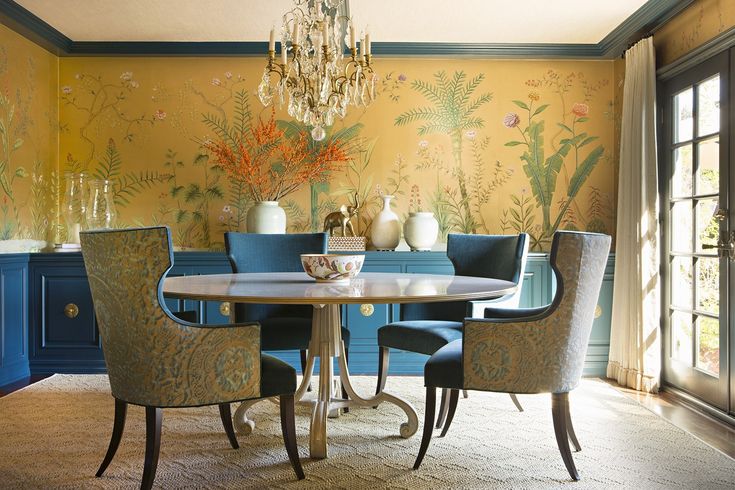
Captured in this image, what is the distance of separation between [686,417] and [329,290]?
208cm

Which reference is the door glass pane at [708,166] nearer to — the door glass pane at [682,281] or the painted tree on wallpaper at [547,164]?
the door glass pane at [682,281]

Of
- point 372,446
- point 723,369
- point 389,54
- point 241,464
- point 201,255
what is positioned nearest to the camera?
point 241,464

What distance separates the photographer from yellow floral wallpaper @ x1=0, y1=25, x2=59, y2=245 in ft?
13.5

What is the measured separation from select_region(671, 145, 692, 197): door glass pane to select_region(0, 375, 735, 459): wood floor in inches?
45.2

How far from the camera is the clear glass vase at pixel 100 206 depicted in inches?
182

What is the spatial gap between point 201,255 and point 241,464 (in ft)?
6.79

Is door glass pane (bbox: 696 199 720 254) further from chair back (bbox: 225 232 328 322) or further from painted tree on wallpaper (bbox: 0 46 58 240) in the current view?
painted tree on wallpaper (bbox: 0 46 58 240)

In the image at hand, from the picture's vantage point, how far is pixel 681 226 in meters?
3.81

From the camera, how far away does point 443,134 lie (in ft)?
15.8

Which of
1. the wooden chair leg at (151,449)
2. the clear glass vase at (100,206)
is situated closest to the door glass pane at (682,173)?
the wooden chair leg at (151,449)

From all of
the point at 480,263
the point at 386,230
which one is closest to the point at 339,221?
the point at 386,230

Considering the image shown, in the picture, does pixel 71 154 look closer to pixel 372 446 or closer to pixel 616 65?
pixel 372 446

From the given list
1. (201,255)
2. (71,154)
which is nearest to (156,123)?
(71,154)

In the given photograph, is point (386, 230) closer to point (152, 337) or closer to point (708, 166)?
point (708, 166)
